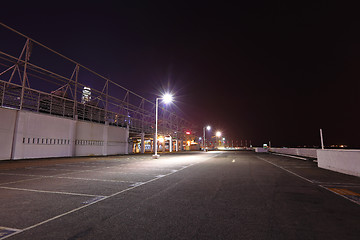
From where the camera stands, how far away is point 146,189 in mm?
7000

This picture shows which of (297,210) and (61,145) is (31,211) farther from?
(61,145)

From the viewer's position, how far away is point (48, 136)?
76.6 ft

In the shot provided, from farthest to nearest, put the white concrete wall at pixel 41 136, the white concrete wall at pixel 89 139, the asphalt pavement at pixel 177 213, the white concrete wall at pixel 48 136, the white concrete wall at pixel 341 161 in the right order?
the white concrete wall at pixel 89 139 < the white concrete wall at pixel 41 136 < the white concrete wall at pixel 48 136 < the white concrete wall at pixel 341 161 < the asphalt pavement at pixel 177 213

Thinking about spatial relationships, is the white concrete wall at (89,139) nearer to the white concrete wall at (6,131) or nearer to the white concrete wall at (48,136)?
the white concrete wall at (48,136)

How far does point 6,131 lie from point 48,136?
178 inches

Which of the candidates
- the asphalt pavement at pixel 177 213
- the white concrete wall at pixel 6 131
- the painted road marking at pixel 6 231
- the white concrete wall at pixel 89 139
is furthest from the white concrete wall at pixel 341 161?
the white concrete wall at pixel 89 139

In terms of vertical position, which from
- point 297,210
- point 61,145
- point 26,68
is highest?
point 26,68

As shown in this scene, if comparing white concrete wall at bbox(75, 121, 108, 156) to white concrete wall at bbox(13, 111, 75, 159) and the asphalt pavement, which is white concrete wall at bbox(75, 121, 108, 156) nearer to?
white concrete wall at bbox(13, 111, 75, 159)

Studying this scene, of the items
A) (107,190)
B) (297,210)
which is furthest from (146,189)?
(297,210)

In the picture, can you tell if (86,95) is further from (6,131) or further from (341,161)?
(341,161)

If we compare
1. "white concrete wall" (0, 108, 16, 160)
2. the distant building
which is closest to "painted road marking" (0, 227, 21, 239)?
"white concrete wall" (0, 108, 16, 160)

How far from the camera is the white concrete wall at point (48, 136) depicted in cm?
1938

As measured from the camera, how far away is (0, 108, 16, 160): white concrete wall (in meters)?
18.7

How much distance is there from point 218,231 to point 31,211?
14.2 feet
